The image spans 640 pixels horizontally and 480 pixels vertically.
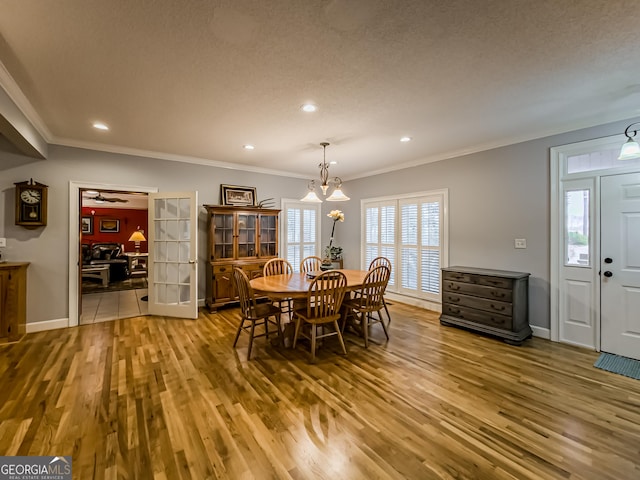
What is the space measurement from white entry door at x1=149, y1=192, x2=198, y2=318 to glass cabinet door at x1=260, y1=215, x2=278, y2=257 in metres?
1.22

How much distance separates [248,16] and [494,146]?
369 centimetres

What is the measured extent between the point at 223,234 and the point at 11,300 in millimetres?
2697

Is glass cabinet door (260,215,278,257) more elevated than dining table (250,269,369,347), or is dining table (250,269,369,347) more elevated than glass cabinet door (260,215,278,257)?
glass cabinet door (260,215,278,257)

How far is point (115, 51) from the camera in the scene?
6.44 ft

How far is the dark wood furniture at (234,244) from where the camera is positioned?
15.5 ft

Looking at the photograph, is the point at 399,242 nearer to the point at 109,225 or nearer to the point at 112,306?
the point at 112,306

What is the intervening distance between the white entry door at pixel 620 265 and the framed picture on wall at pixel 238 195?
5.07 meters

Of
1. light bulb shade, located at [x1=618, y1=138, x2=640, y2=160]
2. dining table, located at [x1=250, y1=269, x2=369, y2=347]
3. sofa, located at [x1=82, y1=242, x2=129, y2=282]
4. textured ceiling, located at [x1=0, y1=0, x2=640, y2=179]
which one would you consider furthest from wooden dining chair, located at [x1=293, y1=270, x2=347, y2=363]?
sofa, located at [x1=82, y1=242, x2=129, y2=282]

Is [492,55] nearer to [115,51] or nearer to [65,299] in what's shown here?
[115,51]

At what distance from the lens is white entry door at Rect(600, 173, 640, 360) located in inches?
114

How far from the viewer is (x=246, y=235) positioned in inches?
202

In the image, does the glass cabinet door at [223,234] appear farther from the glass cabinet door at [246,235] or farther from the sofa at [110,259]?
the sofa at [110,259]

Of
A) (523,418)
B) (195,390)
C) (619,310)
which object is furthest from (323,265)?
(619,310)

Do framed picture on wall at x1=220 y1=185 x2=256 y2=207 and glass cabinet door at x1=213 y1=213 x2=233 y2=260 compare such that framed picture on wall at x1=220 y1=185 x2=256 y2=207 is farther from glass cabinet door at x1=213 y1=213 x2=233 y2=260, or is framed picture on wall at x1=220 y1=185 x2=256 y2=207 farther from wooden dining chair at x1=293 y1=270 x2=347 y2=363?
wooden dining chair at x1=293 y1=270 x2=347 y2=363
